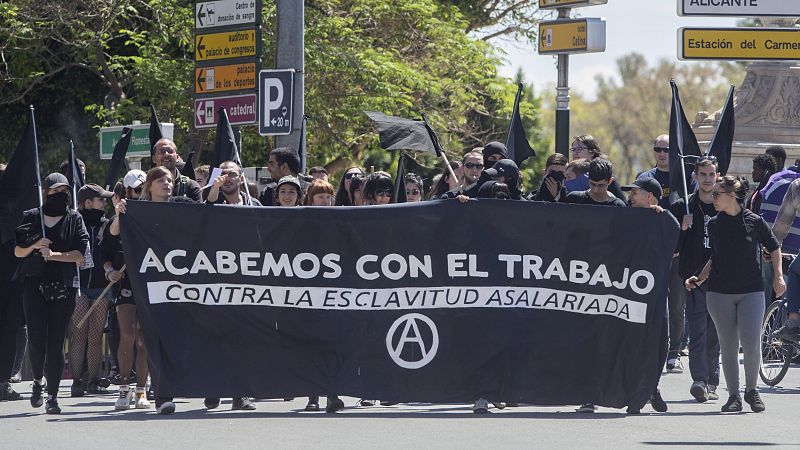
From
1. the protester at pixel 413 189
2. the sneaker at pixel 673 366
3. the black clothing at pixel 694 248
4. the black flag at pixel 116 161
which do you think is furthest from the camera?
the sneaker at pixel 673 366

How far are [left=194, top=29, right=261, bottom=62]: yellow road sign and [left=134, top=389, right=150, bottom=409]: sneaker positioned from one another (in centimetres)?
557

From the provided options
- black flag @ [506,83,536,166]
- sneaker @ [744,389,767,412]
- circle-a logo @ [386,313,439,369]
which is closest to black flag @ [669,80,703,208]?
black flag @ [506,83,536,166]

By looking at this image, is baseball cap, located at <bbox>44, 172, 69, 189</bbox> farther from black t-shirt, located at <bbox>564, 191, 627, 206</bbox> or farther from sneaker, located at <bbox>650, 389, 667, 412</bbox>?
sneaker, located at <bbox>650, 389, 667, 412</bbox>

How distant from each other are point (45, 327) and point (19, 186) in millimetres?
1254

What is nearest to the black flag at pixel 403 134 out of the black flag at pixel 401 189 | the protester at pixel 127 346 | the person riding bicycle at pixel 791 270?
the black flag at pixel 401 189

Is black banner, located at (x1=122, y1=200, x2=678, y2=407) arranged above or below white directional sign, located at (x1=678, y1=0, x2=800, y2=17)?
below

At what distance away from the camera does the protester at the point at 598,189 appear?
1135 centimetres

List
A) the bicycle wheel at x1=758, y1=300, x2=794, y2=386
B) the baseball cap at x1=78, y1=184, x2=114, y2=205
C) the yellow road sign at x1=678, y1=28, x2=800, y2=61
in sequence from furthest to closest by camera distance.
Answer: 1. the yellow road sign at x1=678, y1=28, x2=800, y2=61
2. the bicycle wheel at x1=758, y1=300, x2=794, y2=386
3. the baseball cap at x1=78, y1=184, x2=114, y2=205

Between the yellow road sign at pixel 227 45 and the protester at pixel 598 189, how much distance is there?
575 cm

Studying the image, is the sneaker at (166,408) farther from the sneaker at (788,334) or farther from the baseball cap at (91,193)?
the sneaker at (788,334)

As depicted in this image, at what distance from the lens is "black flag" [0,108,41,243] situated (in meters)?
12.2

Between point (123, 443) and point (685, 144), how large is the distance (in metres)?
5.96

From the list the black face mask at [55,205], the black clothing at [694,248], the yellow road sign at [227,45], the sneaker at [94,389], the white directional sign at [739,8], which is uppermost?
the white directional sign at [739,8]

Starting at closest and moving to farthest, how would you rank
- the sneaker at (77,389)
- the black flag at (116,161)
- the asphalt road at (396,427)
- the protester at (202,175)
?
the asphalt road at (396,427), the sneaker at (77,389), the black flag at (116,161), the protester at (202,175)
